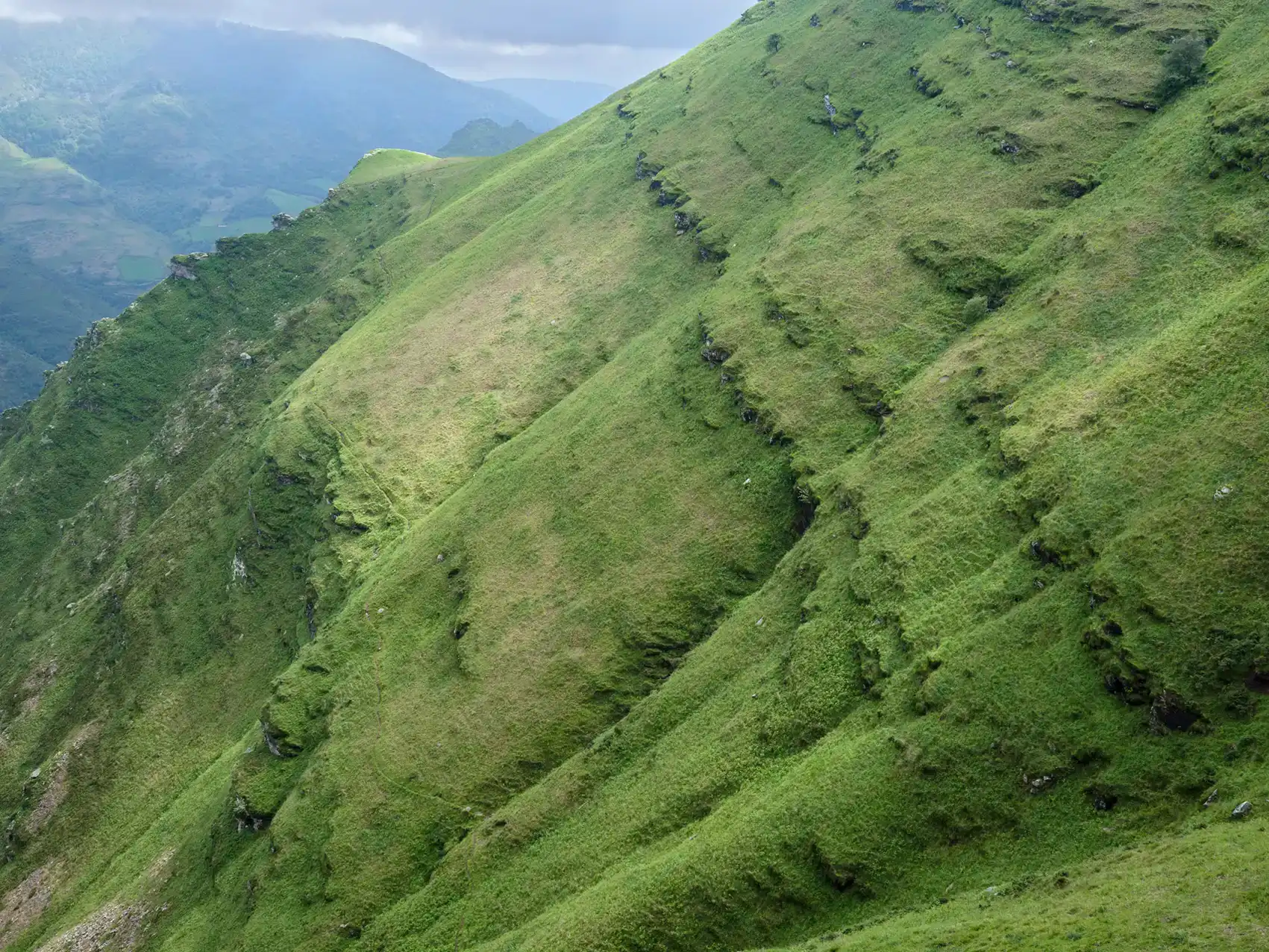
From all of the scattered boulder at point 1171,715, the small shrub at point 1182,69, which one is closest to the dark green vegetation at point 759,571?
the scattered boulder at point 1171,715

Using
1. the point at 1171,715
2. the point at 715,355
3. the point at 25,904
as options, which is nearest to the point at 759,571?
the point at 715,355

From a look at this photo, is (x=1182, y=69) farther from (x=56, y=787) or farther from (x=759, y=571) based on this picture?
(x=56, y=787)

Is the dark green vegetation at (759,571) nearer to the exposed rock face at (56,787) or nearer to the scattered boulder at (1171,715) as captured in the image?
the scattered boulder at (1171,715)

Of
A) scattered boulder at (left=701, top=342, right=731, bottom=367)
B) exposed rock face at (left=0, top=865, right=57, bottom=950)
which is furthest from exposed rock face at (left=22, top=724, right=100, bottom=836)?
scattered boulder at (left=701, top=342, right=731, bottom=367)

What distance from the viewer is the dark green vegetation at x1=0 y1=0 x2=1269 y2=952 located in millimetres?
41562

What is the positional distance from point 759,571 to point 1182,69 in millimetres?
65382

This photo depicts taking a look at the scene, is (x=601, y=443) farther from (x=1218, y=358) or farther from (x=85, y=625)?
(x=85, y=625)

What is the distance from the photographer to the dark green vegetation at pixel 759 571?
41.6m

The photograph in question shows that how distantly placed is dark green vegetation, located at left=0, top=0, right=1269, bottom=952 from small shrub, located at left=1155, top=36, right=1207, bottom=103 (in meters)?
1.57

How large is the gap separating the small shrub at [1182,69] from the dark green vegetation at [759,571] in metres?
1.57

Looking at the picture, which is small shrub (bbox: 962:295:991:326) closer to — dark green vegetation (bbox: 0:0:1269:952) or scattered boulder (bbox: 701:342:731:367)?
dark green vegetation (bbox: 0:0:1269:952)

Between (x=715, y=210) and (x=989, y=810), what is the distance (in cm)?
9246

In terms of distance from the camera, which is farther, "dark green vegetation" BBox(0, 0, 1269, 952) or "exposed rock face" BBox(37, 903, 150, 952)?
"exposed rock face" BBox(37, 903, 150, 952)

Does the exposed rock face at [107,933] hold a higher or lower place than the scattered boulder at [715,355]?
lower
